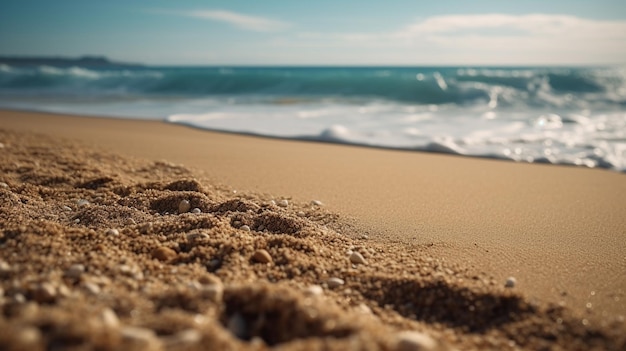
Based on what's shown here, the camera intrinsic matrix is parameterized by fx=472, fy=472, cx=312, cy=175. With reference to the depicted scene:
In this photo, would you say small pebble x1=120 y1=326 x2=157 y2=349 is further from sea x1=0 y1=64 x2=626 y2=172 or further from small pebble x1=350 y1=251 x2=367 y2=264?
sea x1=0 y1=64 x2=626 y2=172

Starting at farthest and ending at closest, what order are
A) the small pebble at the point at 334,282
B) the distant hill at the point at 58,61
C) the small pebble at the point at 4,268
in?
the distant hill at the point at 58,61 → the small pebble at the point at 334,282 → the small pebble at the point at 4,268

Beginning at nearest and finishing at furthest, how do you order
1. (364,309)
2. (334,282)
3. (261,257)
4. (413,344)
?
(413,344) → (364,309) → (334,282) → (261,257)

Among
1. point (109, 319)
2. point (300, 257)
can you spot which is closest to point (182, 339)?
point (109, 319)

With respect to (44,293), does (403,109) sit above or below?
above

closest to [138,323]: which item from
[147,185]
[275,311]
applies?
[275,311]

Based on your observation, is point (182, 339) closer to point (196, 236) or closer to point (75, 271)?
point (75, 271)

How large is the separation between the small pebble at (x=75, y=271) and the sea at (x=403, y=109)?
14.2 feet

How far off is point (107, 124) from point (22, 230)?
5653mm

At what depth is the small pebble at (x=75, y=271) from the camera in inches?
64.6

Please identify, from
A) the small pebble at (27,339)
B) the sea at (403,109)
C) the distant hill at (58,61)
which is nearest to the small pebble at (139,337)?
the small pebble at (27,339)

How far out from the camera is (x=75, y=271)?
1.65 metres

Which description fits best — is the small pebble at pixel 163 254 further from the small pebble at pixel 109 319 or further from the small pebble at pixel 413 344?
the small pebble at pixel 413 344

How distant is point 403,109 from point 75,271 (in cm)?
951

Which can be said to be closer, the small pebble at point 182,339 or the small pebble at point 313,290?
the small pebble at point 182,339
